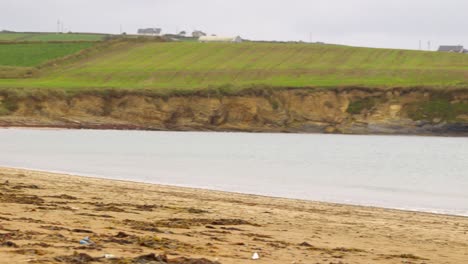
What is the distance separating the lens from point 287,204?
2503 centimetres

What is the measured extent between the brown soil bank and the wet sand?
49.4 meters

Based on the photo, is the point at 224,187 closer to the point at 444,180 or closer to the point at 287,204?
the point at 287,204

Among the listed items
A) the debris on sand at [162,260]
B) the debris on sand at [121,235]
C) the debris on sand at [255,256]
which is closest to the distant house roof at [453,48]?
the debris on sand at [121,235]

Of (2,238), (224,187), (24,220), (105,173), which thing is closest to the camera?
(2,238)

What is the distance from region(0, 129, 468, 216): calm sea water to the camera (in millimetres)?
31281

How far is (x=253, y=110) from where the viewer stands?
77.2 metres

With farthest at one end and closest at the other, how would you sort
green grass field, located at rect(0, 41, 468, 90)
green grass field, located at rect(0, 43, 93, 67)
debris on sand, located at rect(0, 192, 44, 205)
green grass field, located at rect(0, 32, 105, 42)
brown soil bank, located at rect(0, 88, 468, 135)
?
1. green grass field, located at rect(0, 32, 105, 42)
2. green grass field, located at rect(0, 43, 93, 67)
3. green grass field, located at rect(0, 41, 468, 90)
4. brown soil bank, located at rect(0, 88, 468, 135)
5. debris on sand, located at rect(0, 192, 44, 205)

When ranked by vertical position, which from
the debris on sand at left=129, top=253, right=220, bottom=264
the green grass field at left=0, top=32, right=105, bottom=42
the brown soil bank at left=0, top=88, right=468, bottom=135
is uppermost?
the green grass field at left=0, top=32, right=105, bottom=42

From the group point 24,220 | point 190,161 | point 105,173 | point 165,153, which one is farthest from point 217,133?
point 24,220

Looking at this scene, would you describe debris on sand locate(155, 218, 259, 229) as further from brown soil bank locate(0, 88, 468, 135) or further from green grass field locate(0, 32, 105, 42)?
green grass field locate(0, 32, 105, 42)

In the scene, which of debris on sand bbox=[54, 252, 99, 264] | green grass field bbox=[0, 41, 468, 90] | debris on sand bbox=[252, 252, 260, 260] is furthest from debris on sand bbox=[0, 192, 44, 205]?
green grass field bbox=[0, 41, 468, 90]

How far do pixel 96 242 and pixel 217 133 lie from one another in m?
59.4

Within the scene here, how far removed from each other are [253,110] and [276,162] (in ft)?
107

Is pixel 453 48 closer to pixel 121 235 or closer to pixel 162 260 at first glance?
pixel 121 235
